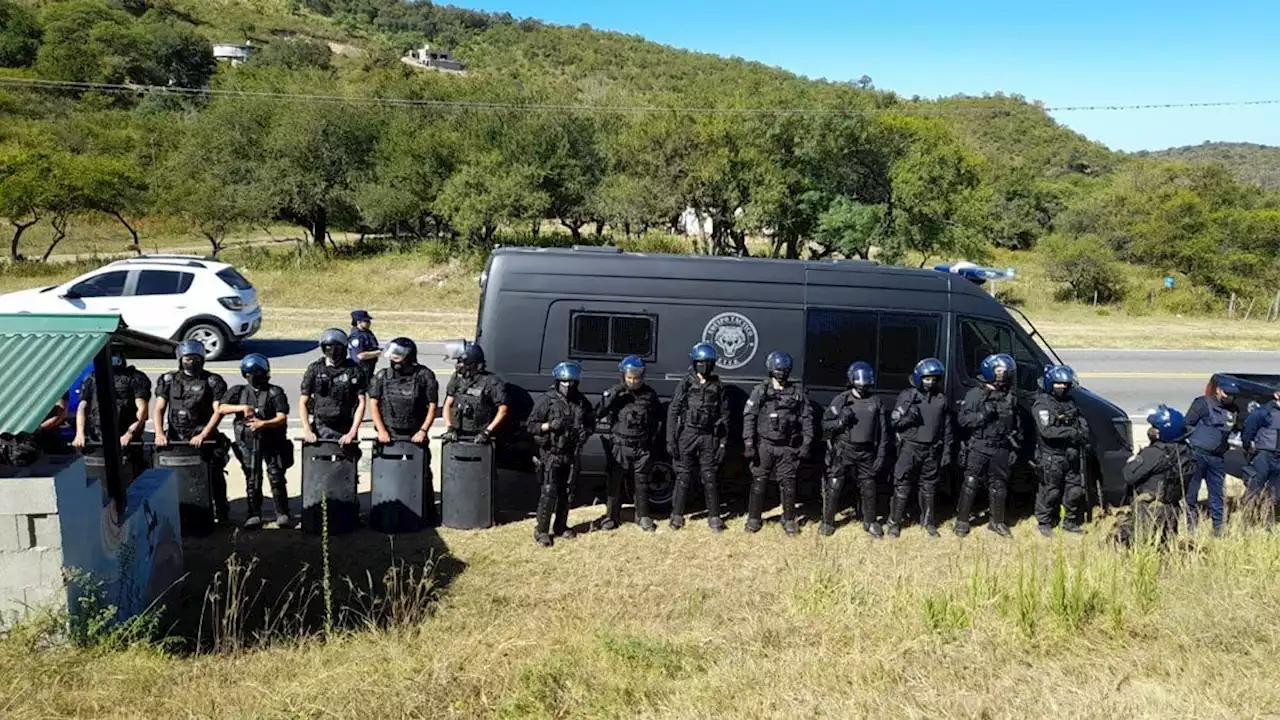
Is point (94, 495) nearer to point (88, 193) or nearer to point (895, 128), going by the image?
point (88, 193)

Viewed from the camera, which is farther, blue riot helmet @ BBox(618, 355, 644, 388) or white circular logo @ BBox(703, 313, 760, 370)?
white circular logo @ BBox(703, 313, 760, 370)

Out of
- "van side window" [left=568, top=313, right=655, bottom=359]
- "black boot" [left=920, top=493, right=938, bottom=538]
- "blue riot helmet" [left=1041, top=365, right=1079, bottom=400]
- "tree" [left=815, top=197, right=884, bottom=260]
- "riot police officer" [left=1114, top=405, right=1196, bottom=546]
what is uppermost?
"tree" [left=815, top=197, right=884, bottom=260]

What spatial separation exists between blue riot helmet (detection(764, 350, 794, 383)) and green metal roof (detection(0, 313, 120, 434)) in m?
4.83

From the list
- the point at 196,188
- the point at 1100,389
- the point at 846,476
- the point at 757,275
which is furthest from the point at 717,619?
the point at 196,188

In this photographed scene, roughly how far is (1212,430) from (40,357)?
28.4ft

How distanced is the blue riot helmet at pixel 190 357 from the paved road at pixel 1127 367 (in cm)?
372

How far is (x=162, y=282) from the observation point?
583 inches

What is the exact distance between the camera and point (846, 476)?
755 centimetres

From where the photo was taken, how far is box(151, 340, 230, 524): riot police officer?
712 centimetres

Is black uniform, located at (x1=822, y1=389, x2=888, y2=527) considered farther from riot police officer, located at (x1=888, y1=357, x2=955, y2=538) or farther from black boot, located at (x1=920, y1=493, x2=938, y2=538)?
black boot, located at (x1=920, y1=493, x2=938, y2=538)

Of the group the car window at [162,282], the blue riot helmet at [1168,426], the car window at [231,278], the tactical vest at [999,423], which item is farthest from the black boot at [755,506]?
the car window at [162,282]

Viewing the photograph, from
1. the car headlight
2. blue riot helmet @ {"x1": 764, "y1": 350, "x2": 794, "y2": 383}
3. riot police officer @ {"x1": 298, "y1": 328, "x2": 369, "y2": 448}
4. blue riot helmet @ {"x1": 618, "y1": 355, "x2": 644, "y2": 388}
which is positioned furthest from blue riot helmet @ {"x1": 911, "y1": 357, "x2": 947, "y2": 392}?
riot police officer @ {"x1": 298, "y1": 328, "x2": 369, "y2": 448}

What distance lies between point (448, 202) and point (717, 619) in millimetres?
24782

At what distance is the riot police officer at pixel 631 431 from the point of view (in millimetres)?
7309
